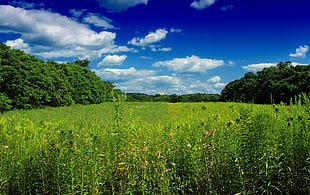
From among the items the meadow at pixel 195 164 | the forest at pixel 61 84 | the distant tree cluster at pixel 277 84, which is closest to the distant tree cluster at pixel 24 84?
the forest at pixel 61 84

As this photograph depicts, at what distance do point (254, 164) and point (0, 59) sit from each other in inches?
957

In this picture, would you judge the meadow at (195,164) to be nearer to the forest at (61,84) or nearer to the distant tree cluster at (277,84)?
the forest at (61,84)

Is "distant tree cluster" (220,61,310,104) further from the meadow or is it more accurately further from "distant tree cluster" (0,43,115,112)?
"distant tree cluster" (0,43,115,112)

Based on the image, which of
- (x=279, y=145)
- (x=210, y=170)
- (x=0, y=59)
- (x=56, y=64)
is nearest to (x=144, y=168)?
(x=210, y=170)

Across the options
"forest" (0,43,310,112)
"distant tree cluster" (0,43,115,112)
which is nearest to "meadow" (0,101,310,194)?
"forest" (0,43,310,112)

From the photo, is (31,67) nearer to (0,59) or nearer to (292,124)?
(0,59)

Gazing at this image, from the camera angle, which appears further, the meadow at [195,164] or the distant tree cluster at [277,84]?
the distant tree cluster at [277,84]

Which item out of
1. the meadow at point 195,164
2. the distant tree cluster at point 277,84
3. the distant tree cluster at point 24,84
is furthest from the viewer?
the distant tree cluster at point 277,84

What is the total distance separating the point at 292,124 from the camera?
164 inches

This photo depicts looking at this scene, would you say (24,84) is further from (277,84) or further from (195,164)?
(277,84)

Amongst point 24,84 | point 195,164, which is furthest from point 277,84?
point 195,164

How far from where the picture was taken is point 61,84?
32.3 meters

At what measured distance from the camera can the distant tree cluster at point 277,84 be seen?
32.4 meters

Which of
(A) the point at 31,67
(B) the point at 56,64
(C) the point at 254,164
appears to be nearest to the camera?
(C) the point at 254,164
